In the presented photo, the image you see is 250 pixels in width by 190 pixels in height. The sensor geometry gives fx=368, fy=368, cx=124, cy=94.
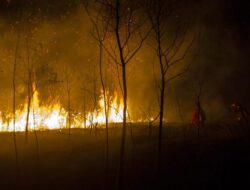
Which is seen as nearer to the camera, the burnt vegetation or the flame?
the burnt vegetation

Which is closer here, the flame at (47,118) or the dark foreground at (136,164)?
the dark foreground at (136,164)

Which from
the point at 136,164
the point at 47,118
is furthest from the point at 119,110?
the point at 136,164

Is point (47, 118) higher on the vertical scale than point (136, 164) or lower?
higher

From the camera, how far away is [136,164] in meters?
11.9

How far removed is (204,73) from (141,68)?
5.20 metres

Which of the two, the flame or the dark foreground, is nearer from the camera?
the dark foreground


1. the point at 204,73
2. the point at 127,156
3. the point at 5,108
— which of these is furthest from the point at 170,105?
the point at 127,156

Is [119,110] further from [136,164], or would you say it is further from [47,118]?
[136,164]

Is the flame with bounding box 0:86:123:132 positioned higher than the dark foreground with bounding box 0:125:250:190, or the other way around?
the flame with bounding box 0:86:123:132

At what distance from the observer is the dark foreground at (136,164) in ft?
34.6

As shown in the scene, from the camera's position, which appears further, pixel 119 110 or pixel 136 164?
pixel 119 110

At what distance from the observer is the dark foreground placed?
10.5 metres

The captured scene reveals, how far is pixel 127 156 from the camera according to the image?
504 inches

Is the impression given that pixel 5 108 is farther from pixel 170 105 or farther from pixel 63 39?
pixel 170 105
